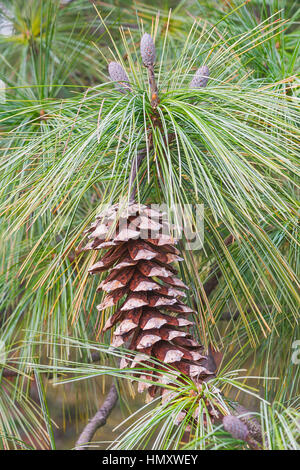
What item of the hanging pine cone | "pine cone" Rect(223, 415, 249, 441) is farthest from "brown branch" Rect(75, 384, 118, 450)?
"pine cone" Rect(223, 415, 249, 441)

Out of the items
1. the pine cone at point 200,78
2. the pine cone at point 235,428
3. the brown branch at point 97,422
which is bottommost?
the brown branch at point 97,422

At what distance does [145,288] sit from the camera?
0.44 m

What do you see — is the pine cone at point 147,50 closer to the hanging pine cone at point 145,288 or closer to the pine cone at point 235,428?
the hanging pine cone at point 145,288

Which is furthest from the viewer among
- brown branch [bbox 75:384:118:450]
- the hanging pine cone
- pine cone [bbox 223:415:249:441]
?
brown branch [bbox 75:384:118:450]

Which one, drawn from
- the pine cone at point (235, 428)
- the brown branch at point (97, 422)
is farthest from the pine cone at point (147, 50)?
the brown branch at point (97, 422)

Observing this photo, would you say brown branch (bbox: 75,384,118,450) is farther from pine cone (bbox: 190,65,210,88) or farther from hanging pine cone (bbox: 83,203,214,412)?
pine cone (bbox: 190,65,210,88)

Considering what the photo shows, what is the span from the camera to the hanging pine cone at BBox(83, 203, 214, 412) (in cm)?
44

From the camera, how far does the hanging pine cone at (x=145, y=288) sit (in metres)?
0.44

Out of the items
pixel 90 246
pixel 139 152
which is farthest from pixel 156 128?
pixel 90 246

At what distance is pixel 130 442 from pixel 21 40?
752 mm

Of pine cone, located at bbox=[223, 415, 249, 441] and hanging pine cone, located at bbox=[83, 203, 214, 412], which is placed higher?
hanging pine cone, located at bbox=[83, 203, 214, 412]
